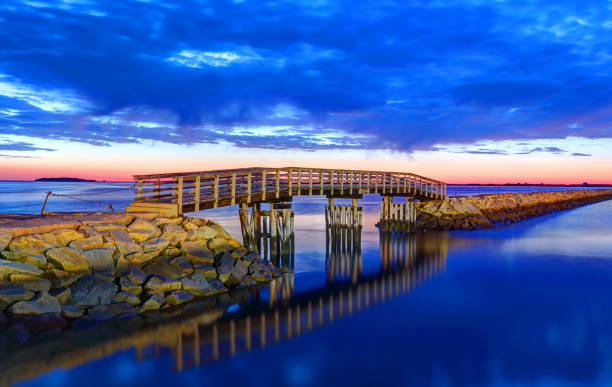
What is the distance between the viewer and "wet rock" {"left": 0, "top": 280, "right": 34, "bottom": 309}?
9.60 metres

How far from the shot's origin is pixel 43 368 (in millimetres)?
8227

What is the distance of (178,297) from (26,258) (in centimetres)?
366

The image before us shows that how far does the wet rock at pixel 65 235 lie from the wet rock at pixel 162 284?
219 cm

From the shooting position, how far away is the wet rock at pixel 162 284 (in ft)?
38.9

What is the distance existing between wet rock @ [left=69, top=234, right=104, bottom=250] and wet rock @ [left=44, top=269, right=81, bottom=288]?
2.89 ft

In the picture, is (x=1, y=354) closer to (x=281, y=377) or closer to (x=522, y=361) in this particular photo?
(x=281, y=377)

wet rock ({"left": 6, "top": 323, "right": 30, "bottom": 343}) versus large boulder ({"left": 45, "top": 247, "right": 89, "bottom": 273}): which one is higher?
large boulder ({"left": 45, "top": 247, "right": 89, "bottom": 273})

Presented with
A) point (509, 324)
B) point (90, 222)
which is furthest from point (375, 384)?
point (90, 222)

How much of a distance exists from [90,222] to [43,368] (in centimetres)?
529

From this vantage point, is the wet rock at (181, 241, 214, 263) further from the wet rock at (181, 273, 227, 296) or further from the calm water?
the calm water

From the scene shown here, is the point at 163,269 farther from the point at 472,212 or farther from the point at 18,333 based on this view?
the point at 472,212

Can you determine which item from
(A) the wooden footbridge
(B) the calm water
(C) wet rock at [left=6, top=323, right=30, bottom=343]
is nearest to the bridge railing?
(A) the wooden footbridge

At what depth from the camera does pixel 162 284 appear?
12070 millimetres

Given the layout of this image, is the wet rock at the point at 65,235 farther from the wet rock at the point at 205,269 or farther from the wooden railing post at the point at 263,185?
the wooden railing post at the point at 263,185
